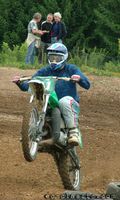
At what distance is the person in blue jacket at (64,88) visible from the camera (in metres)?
9.76

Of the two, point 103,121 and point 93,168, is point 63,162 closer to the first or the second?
point 93,168

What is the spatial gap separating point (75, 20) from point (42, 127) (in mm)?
34382

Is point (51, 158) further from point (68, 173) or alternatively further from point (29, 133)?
point (29, 133)

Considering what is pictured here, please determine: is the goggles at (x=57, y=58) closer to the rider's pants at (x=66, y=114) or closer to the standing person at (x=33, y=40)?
the rider's pants at (x=66, y=114)

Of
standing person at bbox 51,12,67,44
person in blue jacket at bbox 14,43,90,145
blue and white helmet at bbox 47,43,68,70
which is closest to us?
person in blue jacket at bbox 14,43,90,145

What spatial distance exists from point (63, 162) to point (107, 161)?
2.44 m

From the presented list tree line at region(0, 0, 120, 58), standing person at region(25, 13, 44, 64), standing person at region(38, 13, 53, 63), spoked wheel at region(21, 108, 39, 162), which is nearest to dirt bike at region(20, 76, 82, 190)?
spoked wheel at region(21, 108, 39, 162)

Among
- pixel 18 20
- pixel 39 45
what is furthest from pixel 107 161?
pixel 18 20

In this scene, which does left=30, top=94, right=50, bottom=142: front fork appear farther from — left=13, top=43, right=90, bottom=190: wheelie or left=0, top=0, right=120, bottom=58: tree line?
left=0, top=0, right=120, bottom=58: tree line

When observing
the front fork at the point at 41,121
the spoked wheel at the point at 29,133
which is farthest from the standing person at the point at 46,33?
the spoked wheel at the point at 29,133

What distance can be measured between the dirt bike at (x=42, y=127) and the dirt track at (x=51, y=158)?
0.45m

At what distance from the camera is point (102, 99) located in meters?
17.3

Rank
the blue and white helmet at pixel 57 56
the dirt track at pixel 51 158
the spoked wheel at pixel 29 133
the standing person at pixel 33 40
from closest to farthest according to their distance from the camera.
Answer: the spoked wheel at pixel 29 133 → the blue and white helmet at pixel 57 56 → the dirt track at pixel 51 158 → the standing person at pixel 33 40

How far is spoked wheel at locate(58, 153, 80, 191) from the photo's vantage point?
1012 cm
